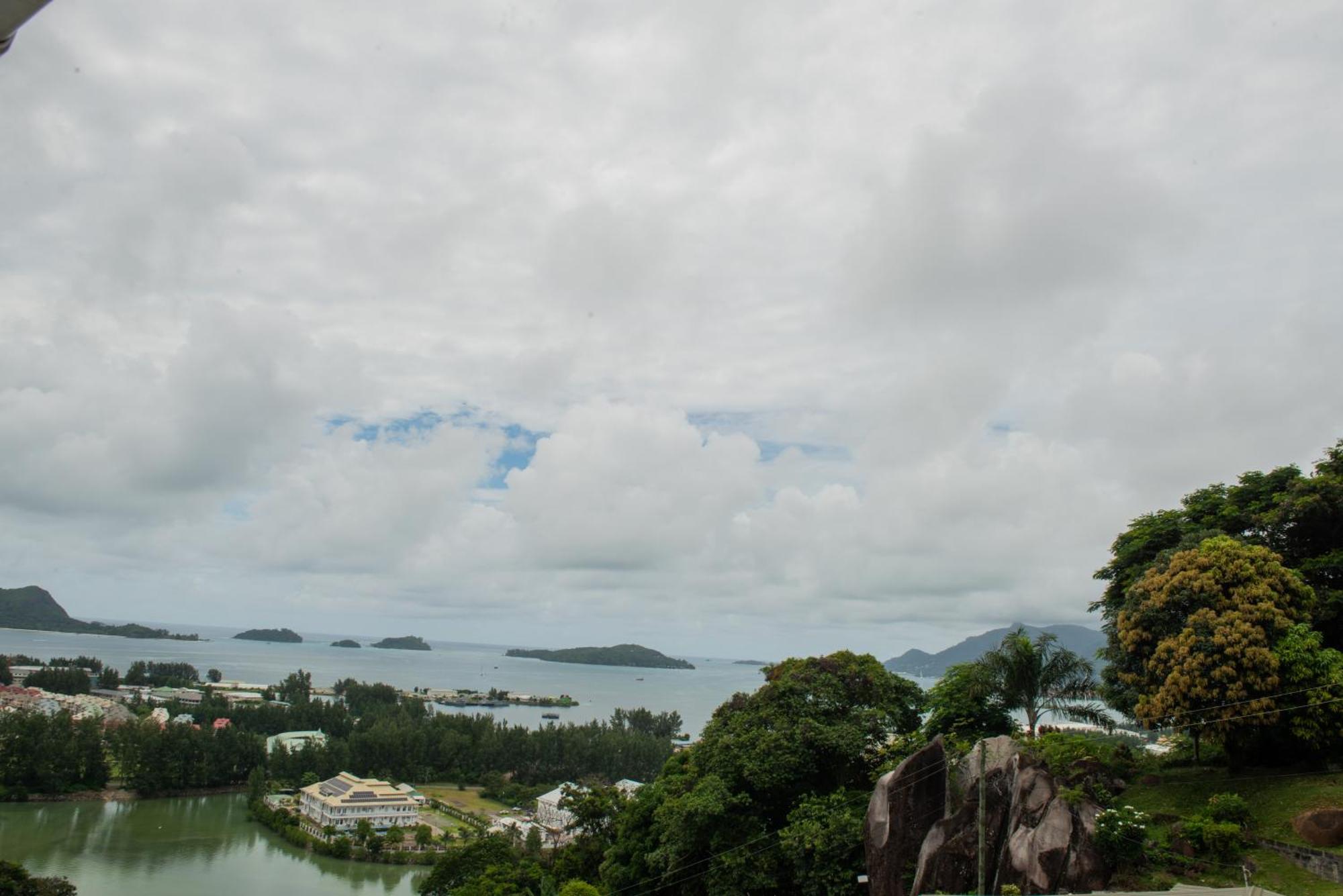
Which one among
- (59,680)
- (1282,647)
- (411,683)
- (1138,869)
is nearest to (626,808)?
(1138,869)

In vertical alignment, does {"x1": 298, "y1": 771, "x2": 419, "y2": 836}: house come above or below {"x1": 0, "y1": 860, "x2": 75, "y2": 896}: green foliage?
below

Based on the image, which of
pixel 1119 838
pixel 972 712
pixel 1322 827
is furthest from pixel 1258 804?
pixel 972 712

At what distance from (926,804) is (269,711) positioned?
256ft

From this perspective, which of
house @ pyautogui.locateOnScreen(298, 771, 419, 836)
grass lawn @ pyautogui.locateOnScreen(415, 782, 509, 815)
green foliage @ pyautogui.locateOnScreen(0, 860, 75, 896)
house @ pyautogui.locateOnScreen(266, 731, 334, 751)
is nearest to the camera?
green foliage @ pyautogui.locateOnScreen(0, 860, 75, 896)

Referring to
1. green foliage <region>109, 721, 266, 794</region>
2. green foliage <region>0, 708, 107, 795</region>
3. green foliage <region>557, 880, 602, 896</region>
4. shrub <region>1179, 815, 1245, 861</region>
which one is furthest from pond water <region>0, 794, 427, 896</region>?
shrub <region>1179, 815, 1245, 861</region>

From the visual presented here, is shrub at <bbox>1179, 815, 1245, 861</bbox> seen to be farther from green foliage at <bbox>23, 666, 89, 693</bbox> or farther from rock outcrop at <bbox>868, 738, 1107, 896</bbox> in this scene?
green foliage at <bbox>23, 666, 89, 693</bbox>

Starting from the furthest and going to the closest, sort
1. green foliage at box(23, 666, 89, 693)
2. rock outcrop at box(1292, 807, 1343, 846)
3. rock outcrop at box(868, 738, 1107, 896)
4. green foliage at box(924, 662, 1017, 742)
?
1. green foliage at box(23, 666, 89, 693)
2. green foliage at box(924, 662, 1017, 742)
3. rock outcrop at box(868, 738, 1107, 896)
4. rock outcrop at box(1292, 807, 1343, 846)

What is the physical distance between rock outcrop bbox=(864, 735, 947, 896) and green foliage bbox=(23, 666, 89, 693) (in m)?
107

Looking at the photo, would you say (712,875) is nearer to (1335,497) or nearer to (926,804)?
(926,804)

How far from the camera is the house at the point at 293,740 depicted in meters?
64.9

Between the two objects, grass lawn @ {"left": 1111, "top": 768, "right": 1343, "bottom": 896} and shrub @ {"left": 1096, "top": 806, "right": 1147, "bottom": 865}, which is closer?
grass lawn @ {"left": 1111, "top": 768, "right": 1343, "bottom": 896}

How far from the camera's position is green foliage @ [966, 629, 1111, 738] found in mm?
17781

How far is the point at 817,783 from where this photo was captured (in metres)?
20.1

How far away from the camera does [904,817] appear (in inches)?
607
